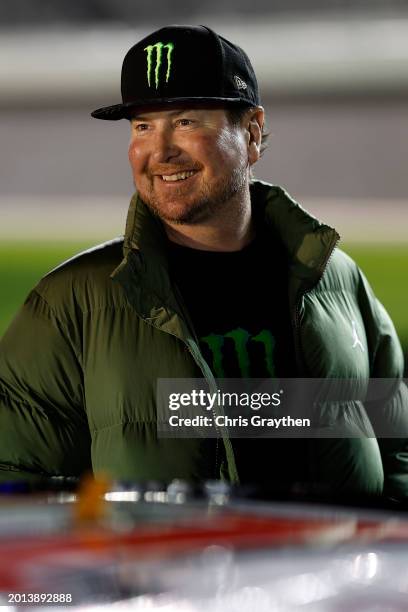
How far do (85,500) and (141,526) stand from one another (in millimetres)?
138

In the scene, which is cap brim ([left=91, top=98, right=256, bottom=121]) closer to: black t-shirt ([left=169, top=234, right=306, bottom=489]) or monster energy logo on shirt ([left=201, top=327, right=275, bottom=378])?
black t-shirt ([left=169, top=234, right=306, bottom=489])

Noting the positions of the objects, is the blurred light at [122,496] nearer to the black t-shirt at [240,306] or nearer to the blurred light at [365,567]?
the black t-shirt at [240,306]

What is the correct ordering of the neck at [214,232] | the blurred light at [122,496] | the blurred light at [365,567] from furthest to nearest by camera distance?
the neck at [214,232], the blurred light at [122,496], the blurred light at [365,567]

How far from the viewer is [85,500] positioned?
1.04m

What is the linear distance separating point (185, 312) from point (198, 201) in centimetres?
16

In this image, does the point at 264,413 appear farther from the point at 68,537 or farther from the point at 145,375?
the point at 68,537

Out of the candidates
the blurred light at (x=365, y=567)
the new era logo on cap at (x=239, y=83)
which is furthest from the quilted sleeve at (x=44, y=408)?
the blurred light at (x=365, y=567)

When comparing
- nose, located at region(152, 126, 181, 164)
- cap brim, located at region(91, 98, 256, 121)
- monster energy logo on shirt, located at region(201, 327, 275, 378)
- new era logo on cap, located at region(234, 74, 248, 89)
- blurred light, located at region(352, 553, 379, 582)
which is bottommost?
blurred light, located at region(352, 553, 379, 582)

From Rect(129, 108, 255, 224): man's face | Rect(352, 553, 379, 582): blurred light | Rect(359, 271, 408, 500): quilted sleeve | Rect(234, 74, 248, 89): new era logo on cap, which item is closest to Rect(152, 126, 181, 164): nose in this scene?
Rect(129, 108, 255, 224): man's face

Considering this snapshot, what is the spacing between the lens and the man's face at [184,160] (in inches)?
45.3

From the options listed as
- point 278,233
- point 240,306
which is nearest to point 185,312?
point 240,306

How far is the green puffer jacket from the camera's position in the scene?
1146mm

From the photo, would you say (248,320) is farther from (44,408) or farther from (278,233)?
(44,408)

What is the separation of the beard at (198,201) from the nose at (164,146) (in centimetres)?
4
